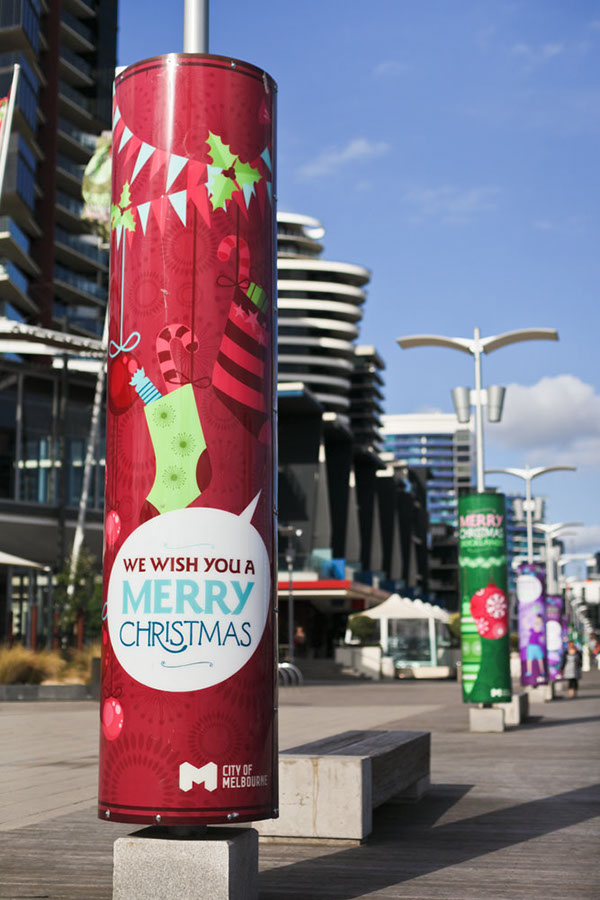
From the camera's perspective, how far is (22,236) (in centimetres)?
7556

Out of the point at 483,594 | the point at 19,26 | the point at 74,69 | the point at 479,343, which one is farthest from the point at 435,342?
the point at 74,69

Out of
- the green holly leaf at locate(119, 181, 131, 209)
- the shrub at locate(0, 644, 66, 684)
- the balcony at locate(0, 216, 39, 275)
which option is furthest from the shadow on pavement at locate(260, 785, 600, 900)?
the balcony at locate(0, 216, 39, 275)

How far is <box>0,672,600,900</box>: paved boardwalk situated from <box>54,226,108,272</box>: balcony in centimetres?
6941

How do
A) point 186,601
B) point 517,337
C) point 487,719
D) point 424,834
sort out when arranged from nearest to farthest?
point 186,601
point 424,834
point 487,719
point 517,337

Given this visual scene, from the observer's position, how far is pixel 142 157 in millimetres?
6137

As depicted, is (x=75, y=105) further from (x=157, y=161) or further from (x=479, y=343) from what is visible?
(x=157, y=161)

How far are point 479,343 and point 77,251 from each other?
65.2m

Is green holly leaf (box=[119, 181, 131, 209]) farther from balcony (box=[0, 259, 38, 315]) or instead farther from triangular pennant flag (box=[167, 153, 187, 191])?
balcony (box=[0, 259, 38, 315])

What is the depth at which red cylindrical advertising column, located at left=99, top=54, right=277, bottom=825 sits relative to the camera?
5.64 meters

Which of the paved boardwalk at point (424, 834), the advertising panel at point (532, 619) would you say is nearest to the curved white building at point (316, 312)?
the advertising panel at point (532, 619)

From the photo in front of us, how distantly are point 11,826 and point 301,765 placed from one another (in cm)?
236

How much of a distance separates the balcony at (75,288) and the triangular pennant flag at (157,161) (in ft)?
253

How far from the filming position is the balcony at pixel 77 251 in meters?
83.6

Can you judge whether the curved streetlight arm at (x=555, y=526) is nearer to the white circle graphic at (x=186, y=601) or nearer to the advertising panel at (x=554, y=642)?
the advertising panel at (x=554, y=642)
